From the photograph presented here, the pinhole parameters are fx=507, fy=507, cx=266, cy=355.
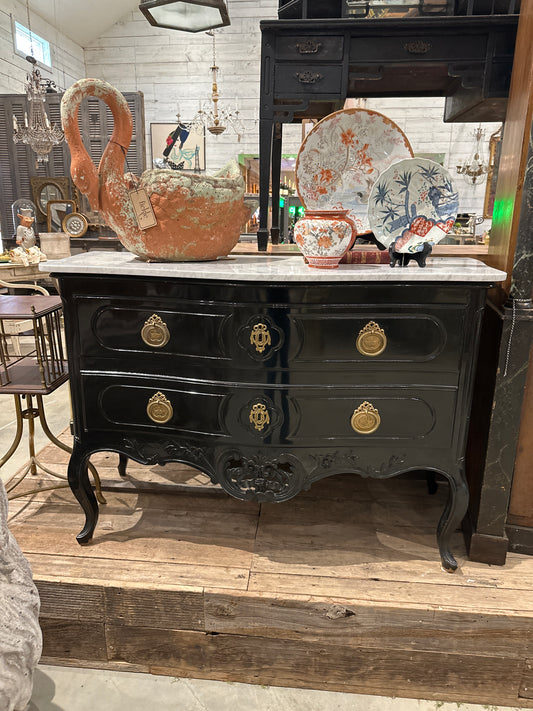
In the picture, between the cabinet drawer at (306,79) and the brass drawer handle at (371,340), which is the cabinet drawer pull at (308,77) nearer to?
the cabinet drawer at (306,79)

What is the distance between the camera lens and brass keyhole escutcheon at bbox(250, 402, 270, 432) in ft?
5.30

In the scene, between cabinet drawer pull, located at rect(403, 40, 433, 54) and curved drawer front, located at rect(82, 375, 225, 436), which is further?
cabinet drawer pull, located at rect(403, 40, 433, 54)

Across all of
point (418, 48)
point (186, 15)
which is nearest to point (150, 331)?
point (418, 48)

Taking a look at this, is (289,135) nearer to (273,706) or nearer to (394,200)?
(394,200)

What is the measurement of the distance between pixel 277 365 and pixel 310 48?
3.87ft

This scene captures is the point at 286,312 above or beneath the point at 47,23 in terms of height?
beneath

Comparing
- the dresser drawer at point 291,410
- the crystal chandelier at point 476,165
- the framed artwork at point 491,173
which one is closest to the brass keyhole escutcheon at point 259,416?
the dresser drawer at point 291,410

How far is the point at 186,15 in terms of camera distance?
271cm

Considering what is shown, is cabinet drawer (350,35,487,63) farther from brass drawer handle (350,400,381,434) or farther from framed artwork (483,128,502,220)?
framed artwork (483,128,502,220)

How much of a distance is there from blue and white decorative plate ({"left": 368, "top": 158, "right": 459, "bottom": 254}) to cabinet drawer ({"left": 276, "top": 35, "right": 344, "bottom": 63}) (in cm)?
54

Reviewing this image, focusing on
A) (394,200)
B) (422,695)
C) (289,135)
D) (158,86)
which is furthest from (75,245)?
(422,695)

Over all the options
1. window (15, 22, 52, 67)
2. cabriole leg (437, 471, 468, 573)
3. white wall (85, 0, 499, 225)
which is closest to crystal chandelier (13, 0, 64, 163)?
window (15, 22, 52, 67)

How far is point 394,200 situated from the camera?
5.52 feet

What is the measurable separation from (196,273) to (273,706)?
4.33 feet
